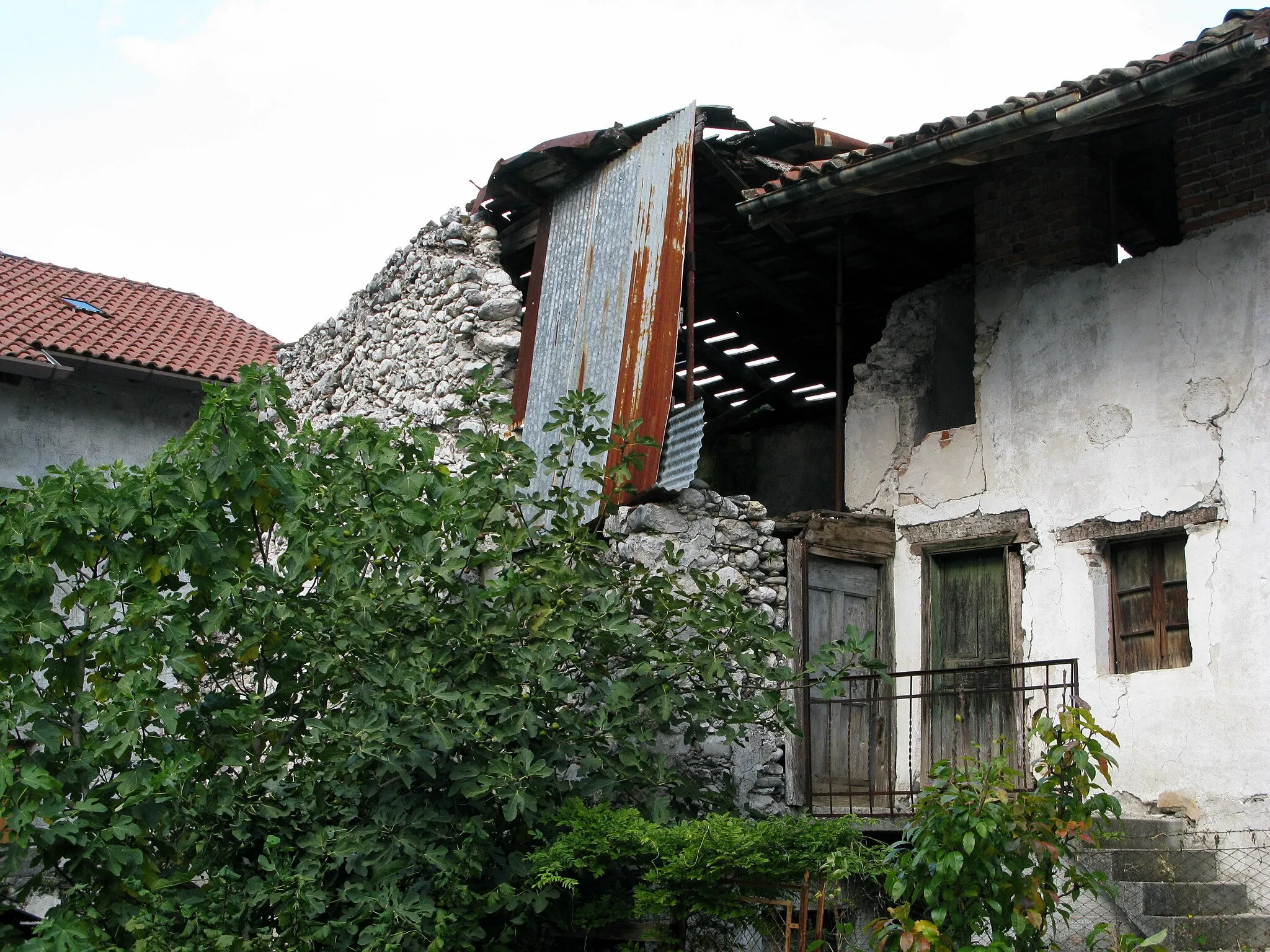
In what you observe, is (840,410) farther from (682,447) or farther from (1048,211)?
(1048,211)

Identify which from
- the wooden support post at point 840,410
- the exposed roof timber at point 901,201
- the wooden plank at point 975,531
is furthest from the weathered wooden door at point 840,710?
the exposed roof timber at point 901,201

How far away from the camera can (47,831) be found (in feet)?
23.1

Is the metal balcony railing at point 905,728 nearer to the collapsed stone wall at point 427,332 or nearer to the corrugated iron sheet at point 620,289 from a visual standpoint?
the corrugated iron sheet at point 620,289

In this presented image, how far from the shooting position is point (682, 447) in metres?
9.21

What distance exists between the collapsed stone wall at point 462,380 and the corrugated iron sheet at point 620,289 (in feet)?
1.16

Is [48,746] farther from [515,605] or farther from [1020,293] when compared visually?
[1020,293]

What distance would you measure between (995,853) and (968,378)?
5175 millimetres

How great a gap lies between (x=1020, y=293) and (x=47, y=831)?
267 inches

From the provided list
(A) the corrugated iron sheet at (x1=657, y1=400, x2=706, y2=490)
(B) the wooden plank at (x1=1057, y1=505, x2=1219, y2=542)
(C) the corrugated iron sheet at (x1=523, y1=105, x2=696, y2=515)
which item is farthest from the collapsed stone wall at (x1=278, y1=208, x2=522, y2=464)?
(B) the wooden plank at (x1=1057, y1=505, x2=1219, y2=542)

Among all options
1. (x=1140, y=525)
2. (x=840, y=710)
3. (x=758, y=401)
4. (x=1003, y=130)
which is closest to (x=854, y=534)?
(x=840, y=710)

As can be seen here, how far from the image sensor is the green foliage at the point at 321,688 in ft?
23.6

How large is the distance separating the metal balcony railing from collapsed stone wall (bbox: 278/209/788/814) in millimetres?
484

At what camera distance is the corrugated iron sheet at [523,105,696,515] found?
938 cm

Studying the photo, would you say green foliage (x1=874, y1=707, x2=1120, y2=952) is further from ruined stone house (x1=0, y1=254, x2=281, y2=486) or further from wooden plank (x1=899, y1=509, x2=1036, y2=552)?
ruined stone house (x1=0, y1=254, x2=281, y2=486)
